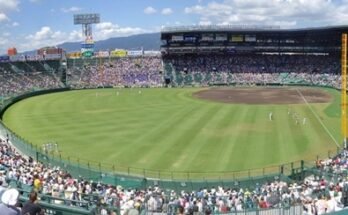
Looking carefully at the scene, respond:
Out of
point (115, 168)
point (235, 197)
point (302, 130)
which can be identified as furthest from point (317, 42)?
point (235, 197)

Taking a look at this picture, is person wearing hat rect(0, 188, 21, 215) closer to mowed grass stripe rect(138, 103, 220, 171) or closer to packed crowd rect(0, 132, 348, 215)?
packed crowd rect(0, 132, 348, 215)

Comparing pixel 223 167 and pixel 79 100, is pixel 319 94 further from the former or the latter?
pixel 223 167

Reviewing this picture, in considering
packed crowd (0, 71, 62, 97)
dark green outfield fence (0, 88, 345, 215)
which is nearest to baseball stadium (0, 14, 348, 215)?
dark green outfield fence (0, 88, 345, 215)

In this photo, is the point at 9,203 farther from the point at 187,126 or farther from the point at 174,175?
the point at 187,126

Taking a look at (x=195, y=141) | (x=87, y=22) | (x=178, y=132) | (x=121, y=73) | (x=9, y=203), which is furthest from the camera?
(x=87, y=22)

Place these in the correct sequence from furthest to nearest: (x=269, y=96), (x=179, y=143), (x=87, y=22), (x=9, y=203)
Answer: (x=87, y=22), (x=269, y=96), (x=179, y=143), (x=9, y=203)

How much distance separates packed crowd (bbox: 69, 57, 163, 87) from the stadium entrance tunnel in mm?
24335

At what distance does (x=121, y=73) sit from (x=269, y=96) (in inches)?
1712

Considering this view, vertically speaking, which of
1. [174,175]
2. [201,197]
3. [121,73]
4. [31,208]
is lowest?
[174,175]

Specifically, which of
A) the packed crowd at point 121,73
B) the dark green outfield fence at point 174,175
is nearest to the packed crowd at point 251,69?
the packed crowd at point 121,73

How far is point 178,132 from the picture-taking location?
46.8 metres

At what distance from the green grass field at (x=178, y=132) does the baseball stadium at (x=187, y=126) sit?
0.49 ft

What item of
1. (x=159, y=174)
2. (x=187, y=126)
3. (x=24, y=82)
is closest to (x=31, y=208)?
(x=159, y=174)

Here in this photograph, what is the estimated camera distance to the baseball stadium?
20984 millimetres
